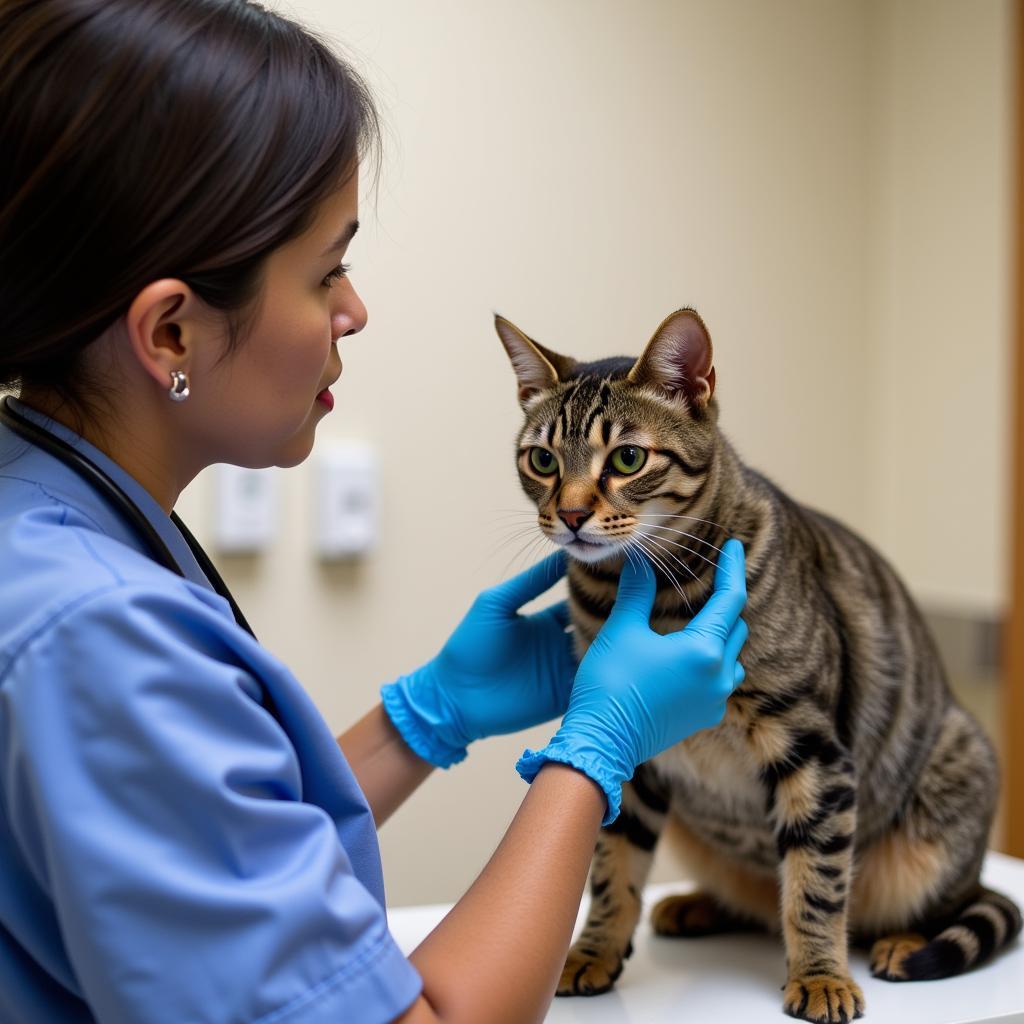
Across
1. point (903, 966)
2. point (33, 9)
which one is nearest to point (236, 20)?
point (33, 9)

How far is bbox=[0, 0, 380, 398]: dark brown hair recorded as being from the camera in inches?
28.1

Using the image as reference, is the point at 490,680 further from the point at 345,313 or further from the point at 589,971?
the point at 345,313

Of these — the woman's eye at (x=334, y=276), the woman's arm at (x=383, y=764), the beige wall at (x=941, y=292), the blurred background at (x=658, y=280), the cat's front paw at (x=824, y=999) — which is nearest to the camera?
the woman's eye at (x=334, y=276)

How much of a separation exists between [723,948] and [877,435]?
1247mm

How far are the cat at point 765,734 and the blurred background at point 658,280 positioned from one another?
0.58 metres

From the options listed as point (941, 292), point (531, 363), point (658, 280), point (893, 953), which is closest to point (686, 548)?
point (531, 363)

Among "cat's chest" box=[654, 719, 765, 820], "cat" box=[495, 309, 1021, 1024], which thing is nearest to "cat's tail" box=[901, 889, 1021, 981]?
"cat" box=[495, 309, 1021, 1024]

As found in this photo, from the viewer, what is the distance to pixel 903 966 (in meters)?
1.10

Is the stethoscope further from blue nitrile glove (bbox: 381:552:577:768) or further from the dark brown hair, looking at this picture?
blue nitrile glove (bbox: 381:552:577:768)

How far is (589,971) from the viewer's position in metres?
1.09

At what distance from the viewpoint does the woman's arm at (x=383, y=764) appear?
120 centimetres

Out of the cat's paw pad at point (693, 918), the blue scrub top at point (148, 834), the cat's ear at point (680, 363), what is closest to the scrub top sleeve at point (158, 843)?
the blue scrub top at point (148, 834)

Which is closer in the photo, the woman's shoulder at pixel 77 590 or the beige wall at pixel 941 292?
the woman's shoulder at pixel 77 590

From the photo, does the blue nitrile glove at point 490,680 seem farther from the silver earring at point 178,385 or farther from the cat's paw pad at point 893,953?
the silver earring at point 178,385
